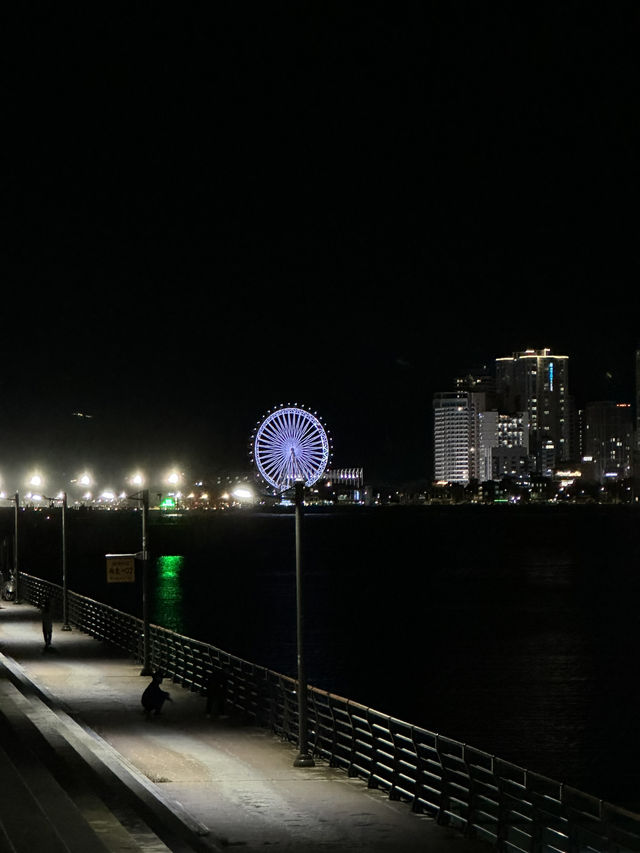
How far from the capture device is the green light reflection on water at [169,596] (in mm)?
79531

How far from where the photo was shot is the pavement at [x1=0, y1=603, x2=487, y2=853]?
13.6m

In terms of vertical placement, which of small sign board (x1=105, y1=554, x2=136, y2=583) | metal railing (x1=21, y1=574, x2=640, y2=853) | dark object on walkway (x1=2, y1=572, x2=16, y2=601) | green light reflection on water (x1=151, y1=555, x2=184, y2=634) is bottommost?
green light reflection on water (x1=151, y1=555, x2=184, y2=634)

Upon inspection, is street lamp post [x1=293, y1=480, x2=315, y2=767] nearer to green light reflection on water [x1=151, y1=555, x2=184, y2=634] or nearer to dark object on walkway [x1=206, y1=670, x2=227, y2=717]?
dark object on walkway [x1=206, y1=670, x2=227, y2=717]

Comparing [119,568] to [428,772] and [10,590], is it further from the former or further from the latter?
[10,590]

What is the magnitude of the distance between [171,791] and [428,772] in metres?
3.67

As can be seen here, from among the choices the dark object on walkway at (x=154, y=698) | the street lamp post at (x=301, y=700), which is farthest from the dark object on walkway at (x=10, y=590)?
the street lamp post at (x=301, y=700)

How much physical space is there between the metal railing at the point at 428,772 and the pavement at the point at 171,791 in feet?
1.44

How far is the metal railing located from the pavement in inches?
17.3

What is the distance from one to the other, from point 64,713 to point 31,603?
124 feet

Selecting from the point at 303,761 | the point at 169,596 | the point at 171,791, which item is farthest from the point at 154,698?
the point at 169,596

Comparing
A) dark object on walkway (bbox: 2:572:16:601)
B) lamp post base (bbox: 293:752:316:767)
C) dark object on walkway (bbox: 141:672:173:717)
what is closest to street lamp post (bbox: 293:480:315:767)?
lamp post base (bbox: 293:752:316:767)

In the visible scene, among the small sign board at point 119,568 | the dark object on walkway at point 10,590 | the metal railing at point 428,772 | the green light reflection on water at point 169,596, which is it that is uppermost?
the small sign board at point 119,568

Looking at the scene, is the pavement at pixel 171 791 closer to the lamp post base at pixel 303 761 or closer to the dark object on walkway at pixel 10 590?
the lamp post base at pixel 303 761

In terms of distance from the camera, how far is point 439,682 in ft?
167
